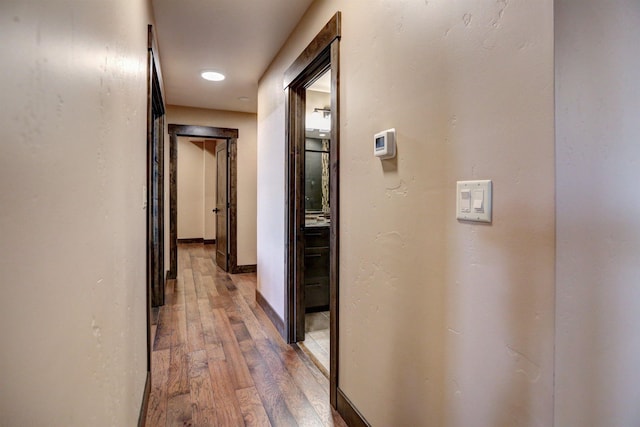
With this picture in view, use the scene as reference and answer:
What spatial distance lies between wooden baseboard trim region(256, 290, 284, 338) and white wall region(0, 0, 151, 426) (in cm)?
168

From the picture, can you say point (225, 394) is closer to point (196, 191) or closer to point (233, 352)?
point (233, 352)

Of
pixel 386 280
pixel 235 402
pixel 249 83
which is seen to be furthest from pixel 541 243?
pixel 249 83

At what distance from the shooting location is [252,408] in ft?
6.31

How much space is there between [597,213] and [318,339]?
7.84 feet

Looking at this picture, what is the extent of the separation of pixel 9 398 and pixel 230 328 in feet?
9.00

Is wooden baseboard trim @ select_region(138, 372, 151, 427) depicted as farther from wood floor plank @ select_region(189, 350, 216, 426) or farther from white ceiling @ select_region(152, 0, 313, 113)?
white ceiling @ select_region(152, 0, 313, 113)

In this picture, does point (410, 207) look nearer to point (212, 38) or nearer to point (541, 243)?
point (541, 243)

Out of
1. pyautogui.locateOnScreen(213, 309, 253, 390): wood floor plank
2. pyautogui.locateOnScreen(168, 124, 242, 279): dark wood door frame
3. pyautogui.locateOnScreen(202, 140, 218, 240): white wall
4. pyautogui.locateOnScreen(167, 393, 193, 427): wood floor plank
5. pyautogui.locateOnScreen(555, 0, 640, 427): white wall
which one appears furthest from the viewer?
pyautogui.locateOnScreen(202, 140, 218, 240): white wall

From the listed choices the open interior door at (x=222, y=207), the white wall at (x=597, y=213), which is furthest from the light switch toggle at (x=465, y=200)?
the open interior door at (x=222, y=207)

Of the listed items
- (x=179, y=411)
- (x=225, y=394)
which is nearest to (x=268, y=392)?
(x=225, y=394)

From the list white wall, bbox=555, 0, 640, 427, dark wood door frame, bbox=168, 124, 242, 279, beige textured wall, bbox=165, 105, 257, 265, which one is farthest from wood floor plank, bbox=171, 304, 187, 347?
white wall, bbox=555, 0, 640, 427

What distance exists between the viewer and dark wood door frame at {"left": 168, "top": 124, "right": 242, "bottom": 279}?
4.70m

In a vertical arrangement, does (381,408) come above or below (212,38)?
below

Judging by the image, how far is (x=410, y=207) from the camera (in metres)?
1.32
